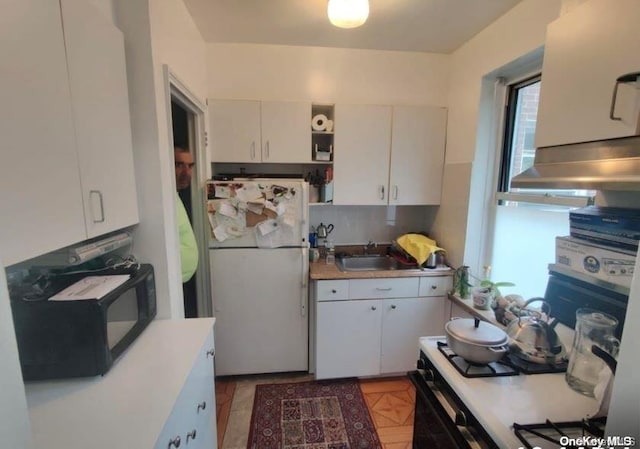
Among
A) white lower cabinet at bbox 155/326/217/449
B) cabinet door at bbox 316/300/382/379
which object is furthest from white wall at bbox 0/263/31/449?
cabinet door at bbox 316/300/382/379

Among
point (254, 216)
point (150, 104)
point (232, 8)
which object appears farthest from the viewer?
point (254, 216)

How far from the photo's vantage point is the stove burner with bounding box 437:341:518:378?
1.10 m

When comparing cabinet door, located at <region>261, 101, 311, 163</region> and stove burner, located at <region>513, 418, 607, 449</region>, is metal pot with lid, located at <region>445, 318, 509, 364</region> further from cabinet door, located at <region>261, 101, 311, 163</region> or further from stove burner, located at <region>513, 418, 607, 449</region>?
cabinet door, located at <region>261, 101, 311, 163</region>

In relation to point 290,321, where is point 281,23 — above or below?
above

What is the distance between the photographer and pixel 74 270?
3.80 feet

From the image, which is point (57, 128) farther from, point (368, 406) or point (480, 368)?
point (368, 406)

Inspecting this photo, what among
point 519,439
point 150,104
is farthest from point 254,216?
point 519,439

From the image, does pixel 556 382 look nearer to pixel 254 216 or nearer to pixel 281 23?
pixel 254 216

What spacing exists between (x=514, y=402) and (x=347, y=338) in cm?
134

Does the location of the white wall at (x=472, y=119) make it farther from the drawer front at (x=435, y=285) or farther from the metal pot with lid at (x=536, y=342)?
the metal pot with lid at (x=536, y=342)

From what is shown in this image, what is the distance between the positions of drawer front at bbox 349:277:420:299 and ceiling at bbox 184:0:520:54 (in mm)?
1790

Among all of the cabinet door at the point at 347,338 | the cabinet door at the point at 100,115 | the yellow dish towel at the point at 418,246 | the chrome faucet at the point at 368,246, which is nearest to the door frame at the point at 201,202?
the cabinet door at the point at 100,115

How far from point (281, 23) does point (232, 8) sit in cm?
33

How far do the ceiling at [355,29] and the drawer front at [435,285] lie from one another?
1.79m
